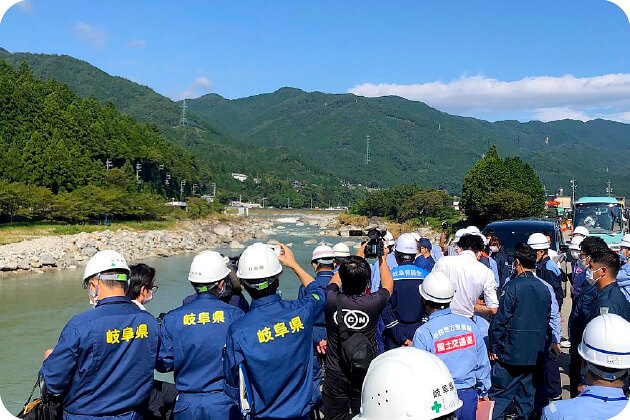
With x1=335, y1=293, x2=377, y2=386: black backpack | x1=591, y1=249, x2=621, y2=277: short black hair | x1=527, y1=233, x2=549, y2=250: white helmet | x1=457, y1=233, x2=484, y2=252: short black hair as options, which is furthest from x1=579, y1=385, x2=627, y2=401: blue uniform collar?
x1=457, y1=233, x2=484, y2=252: short black hair

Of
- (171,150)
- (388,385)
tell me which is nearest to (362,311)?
(388,385)

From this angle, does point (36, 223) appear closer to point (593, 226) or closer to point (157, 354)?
point (593, 226)

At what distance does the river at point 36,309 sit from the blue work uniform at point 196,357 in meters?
8.32

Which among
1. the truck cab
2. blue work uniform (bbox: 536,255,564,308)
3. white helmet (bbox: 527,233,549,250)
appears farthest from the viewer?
the truck cab

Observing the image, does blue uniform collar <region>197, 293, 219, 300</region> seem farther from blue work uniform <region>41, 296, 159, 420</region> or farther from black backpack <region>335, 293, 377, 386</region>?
black backpack <region>335, 293, 377, 386</region>

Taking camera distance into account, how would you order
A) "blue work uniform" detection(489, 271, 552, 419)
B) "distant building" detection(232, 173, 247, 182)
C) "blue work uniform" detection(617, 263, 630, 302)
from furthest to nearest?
"distant building" detection(232, 173, 247, 182) < "blue work uniform" detection(617, 263, 630, 302) < "blue work uniform" detection(489, 271, 552, 419)

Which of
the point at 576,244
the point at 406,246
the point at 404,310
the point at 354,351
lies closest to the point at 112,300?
the point at 354,351

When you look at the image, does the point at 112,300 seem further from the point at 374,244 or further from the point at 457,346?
the point at 374,244

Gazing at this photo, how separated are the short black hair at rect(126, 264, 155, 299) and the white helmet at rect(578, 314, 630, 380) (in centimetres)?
306

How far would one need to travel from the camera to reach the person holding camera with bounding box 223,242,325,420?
3033 mm

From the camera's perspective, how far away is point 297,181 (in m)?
153

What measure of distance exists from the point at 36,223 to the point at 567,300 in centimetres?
3967

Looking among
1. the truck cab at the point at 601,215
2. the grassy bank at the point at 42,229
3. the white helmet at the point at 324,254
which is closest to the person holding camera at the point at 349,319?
the white helmet at the point at 324,254

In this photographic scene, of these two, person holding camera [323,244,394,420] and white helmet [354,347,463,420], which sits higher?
white helmet [354,347,463,420]
